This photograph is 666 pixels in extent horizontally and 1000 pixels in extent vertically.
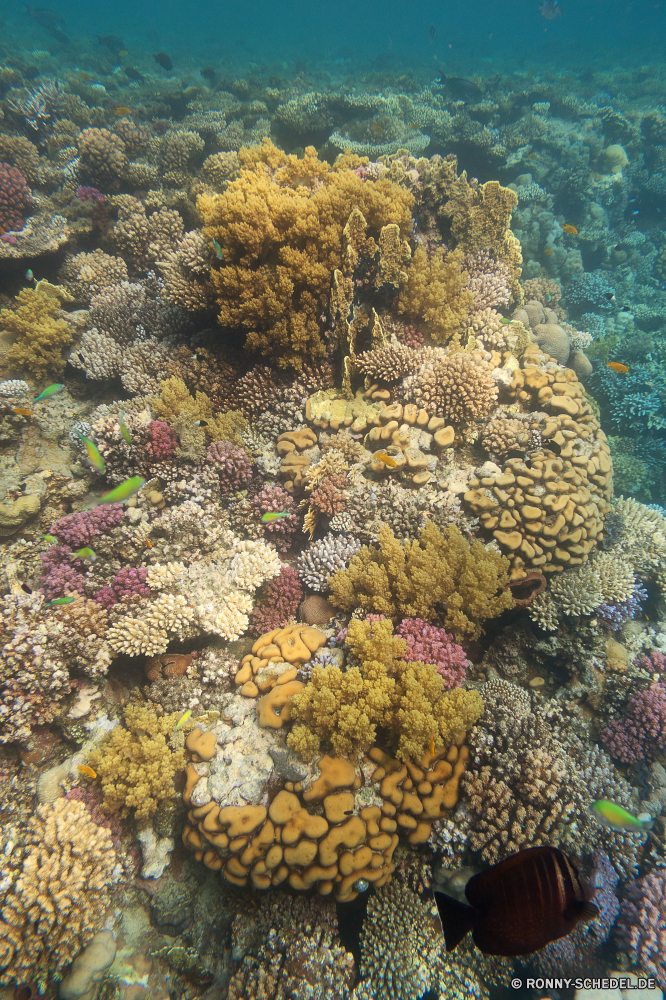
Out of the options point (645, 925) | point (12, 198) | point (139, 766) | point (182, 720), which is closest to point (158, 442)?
point (182, 720)

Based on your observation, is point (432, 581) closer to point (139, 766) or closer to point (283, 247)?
point (139, 766)

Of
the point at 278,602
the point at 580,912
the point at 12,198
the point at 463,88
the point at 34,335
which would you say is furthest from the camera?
the point at 463,88

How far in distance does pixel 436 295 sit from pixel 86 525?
17.9ft

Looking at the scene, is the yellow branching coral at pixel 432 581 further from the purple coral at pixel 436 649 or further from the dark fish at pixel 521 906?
the dark fish at pixel 521 906

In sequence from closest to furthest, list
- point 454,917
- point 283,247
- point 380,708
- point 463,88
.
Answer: point 454,917 → point 380,708 → point 283,247 → point 463,88

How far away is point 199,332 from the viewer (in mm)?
6484

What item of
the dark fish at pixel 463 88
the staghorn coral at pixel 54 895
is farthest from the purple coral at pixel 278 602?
the dark fish at pixel 463 88

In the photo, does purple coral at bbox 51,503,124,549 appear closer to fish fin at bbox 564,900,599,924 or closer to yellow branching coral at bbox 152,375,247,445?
yellow branching coral at bbox 152,375,247,445

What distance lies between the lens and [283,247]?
5340mm

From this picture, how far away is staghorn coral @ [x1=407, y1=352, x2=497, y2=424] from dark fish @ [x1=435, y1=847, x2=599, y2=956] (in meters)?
4.44

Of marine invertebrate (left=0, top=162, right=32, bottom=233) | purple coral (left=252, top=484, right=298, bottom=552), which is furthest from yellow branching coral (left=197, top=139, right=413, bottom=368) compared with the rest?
marine invertebrate (left=0, top=162, right=32, bottom=233)

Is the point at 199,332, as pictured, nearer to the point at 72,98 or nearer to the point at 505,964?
the point at 505,964

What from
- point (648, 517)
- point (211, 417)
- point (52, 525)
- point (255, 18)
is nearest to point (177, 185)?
point (211, 417)

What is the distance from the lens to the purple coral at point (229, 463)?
5.44 meters
